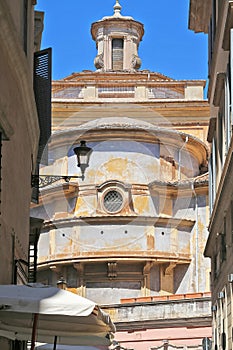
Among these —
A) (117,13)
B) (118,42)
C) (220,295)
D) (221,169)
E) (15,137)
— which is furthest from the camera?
(117,13)

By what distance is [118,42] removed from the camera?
5284 cm

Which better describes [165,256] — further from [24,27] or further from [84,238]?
[24,27]

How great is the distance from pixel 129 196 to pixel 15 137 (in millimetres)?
28724

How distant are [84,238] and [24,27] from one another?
2647 cm

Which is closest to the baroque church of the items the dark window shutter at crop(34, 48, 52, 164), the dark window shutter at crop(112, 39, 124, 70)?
the dark window shutter at crop(112, 39, 124, 70)

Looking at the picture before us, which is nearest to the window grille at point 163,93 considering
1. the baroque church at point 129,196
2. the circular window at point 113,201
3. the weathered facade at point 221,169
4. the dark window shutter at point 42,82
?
the baroque church at point 129,196

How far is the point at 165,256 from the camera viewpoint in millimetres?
42188

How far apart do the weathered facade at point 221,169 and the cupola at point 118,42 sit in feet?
85.4

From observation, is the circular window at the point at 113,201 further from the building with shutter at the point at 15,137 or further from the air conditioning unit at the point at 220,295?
the building with shutter at the point at 15,137

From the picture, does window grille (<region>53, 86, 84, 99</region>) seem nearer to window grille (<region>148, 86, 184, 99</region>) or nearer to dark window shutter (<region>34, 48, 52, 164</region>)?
window grille (<region>148, 86, 184, 99</region>)

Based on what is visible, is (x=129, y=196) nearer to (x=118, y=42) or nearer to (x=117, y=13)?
(x=118, y=42)

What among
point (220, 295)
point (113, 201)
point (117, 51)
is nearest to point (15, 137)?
point (220, 295)

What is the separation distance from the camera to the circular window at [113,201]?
1703 inches

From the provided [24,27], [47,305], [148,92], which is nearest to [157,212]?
[148,92]
